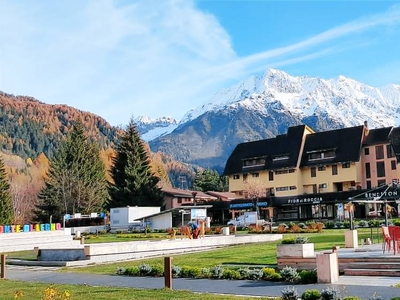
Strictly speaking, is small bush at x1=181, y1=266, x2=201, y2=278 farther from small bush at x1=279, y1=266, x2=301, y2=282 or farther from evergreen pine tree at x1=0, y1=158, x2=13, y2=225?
evergreen pine tree at x1=0, y1=158, x2=13, y2=225

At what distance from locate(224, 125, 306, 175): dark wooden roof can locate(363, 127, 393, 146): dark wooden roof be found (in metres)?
9.41

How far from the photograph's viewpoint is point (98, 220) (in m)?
67.7

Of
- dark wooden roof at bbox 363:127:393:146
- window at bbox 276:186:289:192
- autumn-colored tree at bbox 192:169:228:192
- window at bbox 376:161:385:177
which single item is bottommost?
window at bbox 276:186:289:192

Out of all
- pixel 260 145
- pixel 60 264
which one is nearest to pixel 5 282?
pixel 60 264

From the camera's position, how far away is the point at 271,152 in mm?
79938

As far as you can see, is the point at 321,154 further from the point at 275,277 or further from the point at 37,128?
the point at 37,128

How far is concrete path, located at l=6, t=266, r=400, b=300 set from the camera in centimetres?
1338

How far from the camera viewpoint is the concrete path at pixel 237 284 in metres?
13.4

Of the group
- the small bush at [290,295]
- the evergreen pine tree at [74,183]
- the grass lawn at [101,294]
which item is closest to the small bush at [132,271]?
the grass lawn at [101,294]

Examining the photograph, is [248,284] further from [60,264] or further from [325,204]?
[325,204]

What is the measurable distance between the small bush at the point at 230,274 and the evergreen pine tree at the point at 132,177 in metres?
50.3

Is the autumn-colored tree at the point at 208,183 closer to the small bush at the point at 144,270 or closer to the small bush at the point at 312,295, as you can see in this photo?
the small bush at the point at 144,270

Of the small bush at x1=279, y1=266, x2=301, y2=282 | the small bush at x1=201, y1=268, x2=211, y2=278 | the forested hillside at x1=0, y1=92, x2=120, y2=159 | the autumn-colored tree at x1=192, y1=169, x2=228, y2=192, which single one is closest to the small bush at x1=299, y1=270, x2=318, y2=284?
the small bush at x1=279, y1=266, x2=301, y2=282

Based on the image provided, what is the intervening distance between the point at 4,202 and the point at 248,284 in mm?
50006
